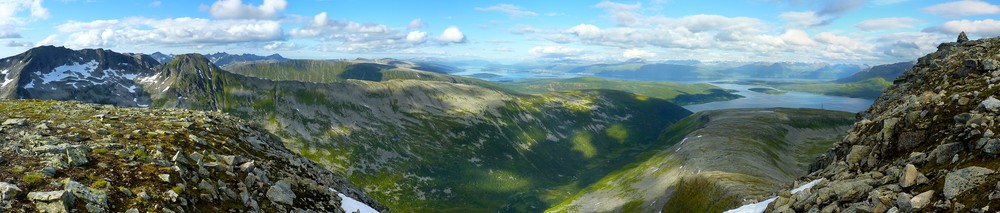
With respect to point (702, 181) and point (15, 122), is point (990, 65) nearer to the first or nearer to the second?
point (15, 122)

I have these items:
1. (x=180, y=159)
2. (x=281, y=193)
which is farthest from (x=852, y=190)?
(x=180, y=159)

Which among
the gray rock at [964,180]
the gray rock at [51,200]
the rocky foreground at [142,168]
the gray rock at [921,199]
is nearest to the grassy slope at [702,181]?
the gray rock at [964,180]

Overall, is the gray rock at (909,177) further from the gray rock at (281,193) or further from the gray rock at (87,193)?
the gray rock at (87,193)

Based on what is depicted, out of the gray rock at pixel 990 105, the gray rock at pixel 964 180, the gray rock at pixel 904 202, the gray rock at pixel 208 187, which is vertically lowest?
the gray rock at pixel 208 187

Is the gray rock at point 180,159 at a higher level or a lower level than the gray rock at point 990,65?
lower

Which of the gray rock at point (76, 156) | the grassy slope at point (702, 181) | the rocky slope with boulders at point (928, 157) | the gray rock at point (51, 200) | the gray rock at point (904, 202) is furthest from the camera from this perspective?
the grassy slope at point (702, 181)

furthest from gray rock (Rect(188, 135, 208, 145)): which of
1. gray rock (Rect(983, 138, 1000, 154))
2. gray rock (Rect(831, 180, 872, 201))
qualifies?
gray rock (Rect(983, 138, 1000, 154))

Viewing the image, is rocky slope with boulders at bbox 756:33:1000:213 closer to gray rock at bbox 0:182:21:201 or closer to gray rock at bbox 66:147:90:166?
gray rock at bbox 0:182:21:201
